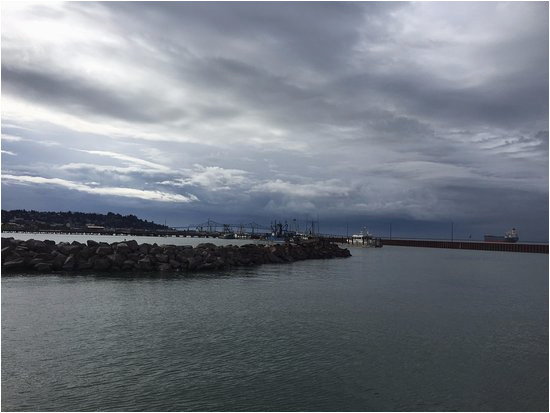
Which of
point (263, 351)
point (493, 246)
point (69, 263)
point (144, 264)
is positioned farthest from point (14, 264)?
point (493, 246)

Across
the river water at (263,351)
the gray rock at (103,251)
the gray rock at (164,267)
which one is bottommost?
the river water at (263,351)

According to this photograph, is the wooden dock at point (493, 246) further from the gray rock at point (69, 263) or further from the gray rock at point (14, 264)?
the gray rock at point (14, 264)

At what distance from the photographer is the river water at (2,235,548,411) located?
10641mm

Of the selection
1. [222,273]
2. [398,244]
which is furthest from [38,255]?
[398,244]

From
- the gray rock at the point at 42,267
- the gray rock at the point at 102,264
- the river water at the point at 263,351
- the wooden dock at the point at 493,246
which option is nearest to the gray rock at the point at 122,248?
the gray rock at the point at 102,264

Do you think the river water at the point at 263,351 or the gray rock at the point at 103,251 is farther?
the gray rock at the point at 103,251

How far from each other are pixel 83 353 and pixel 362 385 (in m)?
8.17

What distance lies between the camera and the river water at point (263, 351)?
10.6 metres

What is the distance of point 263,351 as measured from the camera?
14.4m

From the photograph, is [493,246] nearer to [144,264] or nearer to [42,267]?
[144,264]

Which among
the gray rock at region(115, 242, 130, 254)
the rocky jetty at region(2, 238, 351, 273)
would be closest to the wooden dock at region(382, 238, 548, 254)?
the rocky jetty at region(2, 238, 351, 273)

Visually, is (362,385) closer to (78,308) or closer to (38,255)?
(78,308)

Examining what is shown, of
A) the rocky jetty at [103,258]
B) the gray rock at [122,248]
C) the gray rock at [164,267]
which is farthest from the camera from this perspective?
the gray rock at [122,248]

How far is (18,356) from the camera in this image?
42.4 feet
